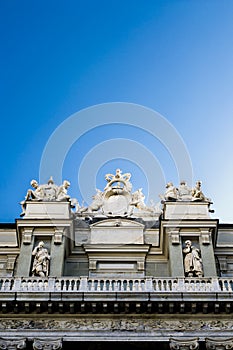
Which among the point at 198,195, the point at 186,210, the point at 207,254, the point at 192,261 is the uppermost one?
the point at 198,195

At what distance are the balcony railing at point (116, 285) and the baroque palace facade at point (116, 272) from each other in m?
0.05

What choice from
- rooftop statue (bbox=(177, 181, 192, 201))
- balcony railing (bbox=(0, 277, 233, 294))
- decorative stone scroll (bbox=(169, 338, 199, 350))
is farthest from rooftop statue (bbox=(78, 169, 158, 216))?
decorative stone scroll (bbox=(169, 338, 199, 350))

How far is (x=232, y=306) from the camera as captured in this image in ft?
83.0

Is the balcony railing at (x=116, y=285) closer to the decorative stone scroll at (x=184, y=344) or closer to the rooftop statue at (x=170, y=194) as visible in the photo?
the decorative stone scroll at (x=184, y=344)

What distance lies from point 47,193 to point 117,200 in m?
3.93

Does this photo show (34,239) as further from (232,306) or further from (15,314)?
(232,306)

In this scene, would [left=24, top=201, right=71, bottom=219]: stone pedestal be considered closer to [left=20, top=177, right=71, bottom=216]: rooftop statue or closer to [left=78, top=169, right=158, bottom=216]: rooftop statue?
[left=20, top=177, right=71, bottom=216]: rooftop statue

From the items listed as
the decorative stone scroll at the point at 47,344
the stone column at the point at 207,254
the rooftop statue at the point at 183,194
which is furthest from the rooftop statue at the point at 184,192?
the decorative stone scroll at the point at 47,344

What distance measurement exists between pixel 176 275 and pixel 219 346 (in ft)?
15.6

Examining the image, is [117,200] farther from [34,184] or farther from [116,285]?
[116,285]

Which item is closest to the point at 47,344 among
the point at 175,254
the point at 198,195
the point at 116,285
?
the point at 116,285

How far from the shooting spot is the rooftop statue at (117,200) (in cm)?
3325

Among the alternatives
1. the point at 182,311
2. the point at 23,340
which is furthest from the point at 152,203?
the point at 23,340

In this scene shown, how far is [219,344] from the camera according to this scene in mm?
24469
